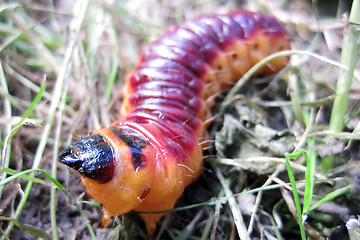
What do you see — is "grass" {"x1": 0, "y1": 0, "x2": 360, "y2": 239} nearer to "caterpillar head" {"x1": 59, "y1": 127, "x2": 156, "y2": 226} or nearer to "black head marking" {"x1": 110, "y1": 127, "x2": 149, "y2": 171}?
"caterpillar head" {"x1": 59, "y1": 127, "x2": 156, "y2": 226}

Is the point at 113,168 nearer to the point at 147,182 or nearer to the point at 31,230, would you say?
the point at 147,182

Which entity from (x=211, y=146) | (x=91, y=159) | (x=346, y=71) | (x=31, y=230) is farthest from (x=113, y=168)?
(x=346, y=71)

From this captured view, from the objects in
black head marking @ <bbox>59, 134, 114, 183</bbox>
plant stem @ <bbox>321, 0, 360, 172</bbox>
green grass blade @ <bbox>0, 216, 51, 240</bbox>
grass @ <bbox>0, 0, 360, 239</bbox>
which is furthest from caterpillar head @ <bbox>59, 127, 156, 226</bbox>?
plant stem @ <bbox>321, 0, 360, 172</bbox>

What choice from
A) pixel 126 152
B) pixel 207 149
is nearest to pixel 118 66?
pixel 207 149

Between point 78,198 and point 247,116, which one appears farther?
point 247,116

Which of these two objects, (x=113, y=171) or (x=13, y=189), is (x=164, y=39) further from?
(x=13, y=189)
